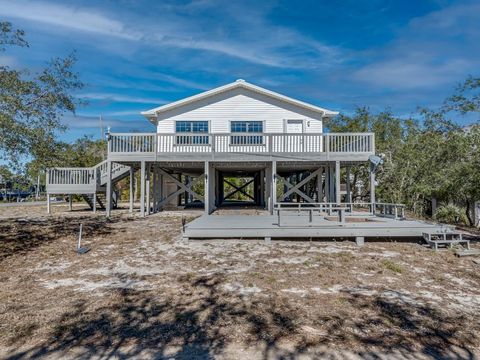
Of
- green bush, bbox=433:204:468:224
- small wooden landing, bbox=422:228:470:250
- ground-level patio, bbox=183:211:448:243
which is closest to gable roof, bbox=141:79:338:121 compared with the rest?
green bush, bbox=433:204:468:224

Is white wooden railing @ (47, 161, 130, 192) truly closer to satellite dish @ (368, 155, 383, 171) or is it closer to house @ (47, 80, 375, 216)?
house @ (47, 80, 375, 216)

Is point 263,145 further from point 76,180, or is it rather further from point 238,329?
point 238,329

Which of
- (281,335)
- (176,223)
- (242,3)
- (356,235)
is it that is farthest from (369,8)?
(281,335)

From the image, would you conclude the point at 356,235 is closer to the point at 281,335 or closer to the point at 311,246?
the point at 311,246

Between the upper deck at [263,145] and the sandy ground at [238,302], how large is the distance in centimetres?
675

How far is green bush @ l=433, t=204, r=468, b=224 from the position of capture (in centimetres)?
1672

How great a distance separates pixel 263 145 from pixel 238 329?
12214 millimetres

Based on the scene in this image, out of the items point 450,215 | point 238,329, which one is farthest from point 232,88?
point 238,329

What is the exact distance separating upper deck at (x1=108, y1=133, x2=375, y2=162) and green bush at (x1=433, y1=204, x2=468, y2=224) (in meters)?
6.14

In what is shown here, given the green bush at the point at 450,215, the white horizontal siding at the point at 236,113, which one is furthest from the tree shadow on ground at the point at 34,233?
the green bush at the point at 450,215

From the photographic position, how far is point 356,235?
877cm

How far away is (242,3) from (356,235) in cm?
1089

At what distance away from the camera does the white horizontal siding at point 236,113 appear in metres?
17.0

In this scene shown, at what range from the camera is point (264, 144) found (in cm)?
1546
